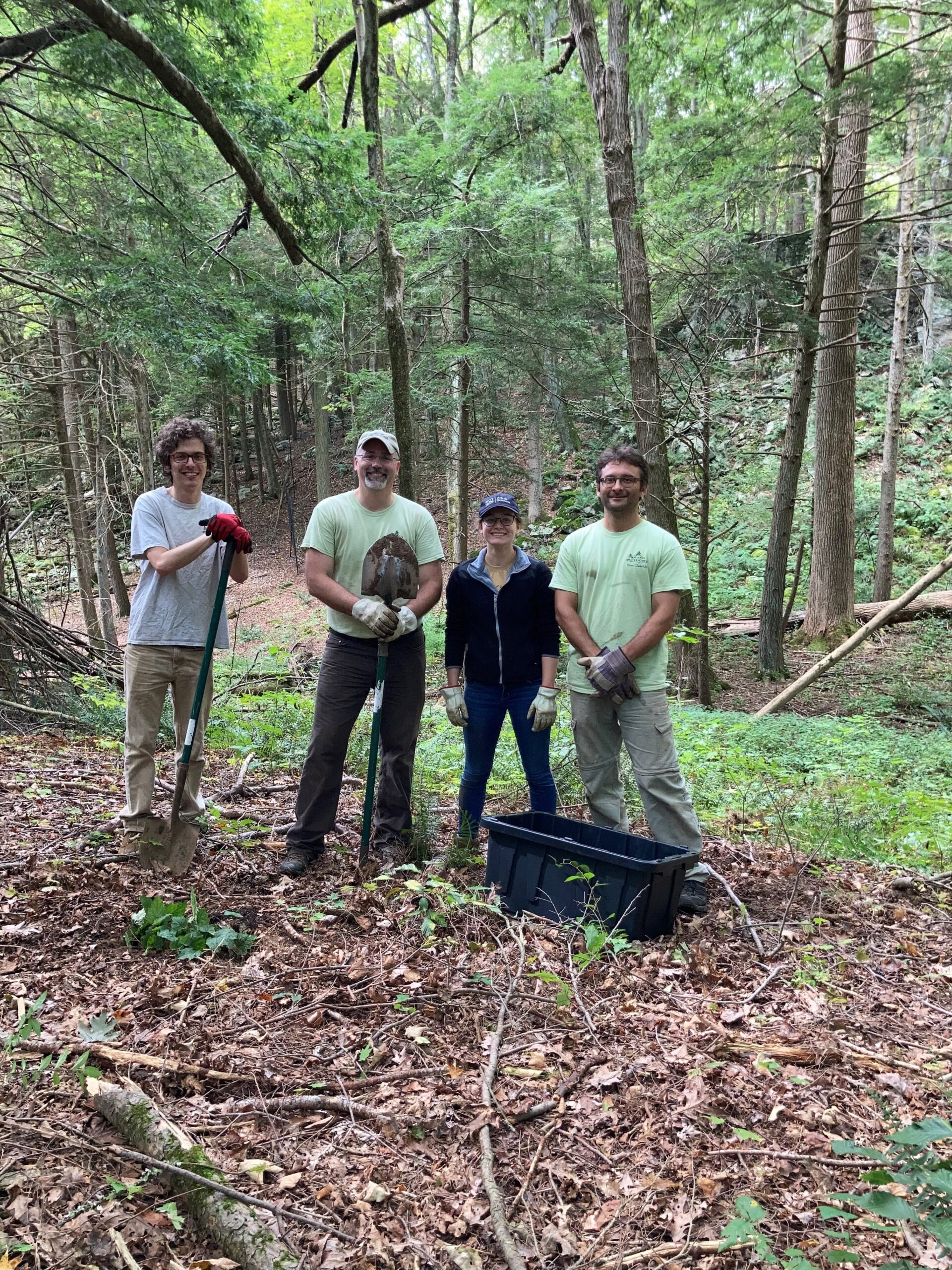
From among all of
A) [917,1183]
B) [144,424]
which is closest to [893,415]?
[144,424]

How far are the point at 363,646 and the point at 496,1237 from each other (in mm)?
2631

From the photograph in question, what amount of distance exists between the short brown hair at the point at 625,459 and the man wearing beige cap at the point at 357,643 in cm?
91

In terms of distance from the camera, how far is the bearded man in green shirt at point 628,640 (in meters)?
3.91

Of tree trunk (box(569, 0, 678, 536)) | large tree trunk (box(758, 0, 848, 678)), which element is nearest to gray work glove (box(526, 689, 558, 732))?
tree trunk (box(569, 0, 678, 536))

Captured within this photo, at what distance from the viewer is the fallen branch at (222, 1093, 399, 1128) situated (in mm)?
2414

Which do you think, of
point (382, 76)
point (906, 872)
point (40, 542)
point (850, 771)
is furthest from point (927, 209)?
point (40, 542)

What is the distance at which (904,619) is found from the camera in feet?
42.6

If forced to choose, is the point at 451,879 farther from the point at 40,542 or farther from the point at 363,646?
the point at 40,542

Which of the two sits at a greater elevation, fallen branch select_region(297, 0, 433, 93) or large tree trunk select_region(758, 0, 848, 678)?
fallen branch select_region(297, 0, 433, 93)

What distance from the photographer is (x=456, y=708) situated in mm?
4281

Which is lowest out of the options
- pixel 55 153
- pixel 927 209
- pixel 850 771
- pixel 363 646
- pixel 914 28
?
pixel 850 771

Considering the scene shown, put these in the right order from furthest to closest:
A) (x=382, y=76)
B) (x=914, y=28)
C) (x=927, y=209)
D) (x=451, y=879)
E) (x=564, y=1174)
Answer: (x=382, y=76) → (x=914, y=28) → (x=927, y=209) → (x=451, y=879) → (x=564, y=1174)

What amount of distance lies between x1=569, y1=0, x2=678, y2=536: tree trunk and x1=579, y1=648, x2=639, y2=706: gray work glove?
5.74 m

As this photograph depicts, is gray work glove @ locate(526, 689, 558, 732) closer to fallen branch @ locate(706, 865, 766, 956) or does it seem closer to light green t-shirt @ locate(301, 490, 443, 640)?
light green t-shirt @ locate(301, 490, 443, 640)
